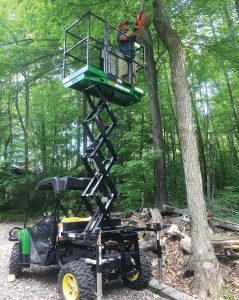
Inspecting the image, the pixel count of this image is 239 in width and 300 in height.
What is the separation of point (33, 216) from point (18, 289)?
1285 cm

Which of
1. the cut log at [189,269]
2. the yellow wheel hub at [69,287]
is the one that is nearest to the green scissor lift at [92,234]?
the yellow wheel hub at [69,287]

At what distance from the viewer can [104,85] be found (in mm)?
6480

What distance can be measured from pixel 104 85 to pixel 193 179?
2.64 metres

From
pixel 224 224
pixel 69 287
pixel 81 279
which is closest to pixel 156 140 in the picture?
pixel 224 224

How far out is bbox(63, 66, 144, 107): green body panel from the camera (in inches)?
242

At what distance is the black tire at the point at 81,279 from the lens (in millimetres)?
4961

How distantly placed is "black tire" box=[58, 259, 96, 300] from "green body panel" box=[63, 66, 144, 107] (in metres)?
3.35

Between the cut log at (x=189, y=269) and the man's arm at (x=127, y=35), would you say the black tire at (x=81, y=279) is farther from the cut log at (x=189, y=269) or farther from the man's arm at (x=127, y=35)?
the man's arm at (x=127, y=35)

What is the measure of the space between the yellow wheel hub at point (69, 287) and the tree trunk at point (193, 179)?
2265mm

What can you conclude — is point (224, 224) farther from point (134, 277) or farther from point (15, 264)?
point (15, 264)

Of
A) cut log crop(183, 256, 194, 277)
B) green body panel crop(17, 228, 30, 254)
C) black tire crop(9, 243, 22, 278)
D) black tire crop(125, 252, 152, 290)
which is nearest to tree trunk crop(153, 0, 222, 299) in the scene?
cut log crop(183, 256, 194, 277)

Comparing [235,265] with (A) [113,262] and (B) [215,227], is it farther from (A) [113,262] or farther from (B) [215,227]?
(A) [113,262]

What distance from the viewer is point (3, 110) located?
2666cm

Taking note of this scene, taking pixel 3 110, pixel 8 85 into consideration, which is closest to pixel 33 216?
pixel 8 85
